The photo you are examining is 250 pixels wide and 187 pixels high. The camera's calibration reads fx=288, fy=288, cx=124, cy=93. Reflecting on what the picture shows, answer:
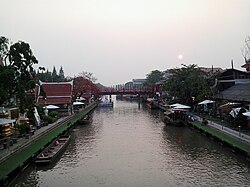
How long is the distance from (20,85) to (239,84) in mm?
30271

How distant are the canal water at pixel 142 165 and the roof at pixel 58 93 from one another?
19484 mm

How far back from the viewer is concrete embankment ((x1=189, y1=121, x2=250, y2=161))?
19847 millimetres

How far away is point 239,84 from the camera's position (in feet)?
128

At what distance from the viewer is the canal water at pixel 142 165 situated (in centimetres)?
1597

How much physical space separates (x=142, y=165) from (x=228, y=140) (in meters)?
8.44

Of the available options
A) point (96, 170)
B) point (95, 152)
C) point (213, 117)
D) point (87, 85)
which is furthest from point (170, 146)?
point (87, 85)

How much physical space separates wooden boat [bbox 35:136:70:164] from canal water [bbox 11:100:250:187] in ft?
1.46

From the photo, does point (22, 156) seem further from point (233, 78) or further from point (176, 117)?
point (233, 78)

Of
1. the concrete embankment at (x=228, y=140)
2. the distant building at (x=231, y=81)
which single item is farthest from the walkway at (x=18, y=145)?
the distant building at (x=231, y=81)

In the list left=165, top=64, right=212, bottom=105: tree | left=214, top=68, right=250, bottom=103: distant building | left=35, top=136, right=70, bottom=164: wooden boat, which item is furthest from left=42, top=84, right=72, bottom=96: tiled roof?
left=214, top=68, right=250, bottom=103: distant building

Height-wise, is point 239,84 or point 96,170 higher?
point 239,84

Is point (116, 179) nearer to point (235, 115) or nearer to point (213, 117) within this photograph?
point (235, 115)

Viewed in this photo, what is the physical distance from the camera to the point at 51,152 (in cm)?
2097

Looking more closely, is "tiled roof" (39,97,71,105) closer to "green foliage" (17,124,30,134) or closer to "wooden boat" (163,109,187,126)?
"wooden boat" (163,109,187,126)
